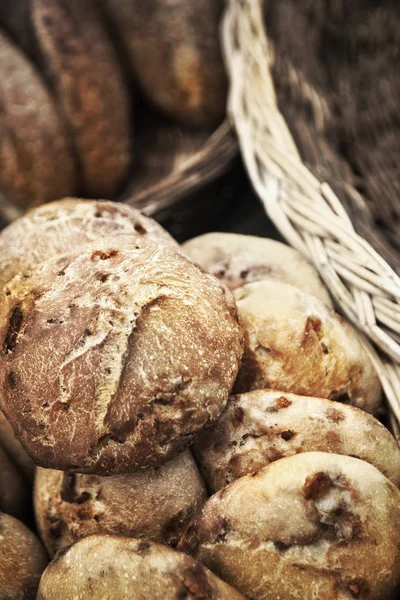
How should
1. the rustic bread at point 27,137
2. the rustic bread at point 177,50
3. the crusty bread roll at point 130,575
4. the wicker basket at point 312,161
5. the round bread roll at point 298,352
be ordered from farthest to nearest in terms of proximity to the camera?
the rustic bread at point 177,50 < the rustic bread at point 27,137 < the wicker basket at point 312,161 < the round bread roll at point 298,352 < the crusty bread roll at point 130,575

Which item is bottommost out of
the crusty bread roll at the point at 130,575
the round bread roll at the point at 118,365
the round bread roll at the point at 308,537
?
the round bread roll at the point at 308,537

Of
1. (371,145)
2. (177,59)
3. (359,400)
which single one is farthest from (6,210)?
(359,400)

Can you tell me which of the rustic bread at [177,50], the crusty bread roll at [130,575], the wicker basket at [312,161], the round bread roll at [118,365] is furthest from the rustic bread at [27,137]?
the crusty bread roll at [130,575]

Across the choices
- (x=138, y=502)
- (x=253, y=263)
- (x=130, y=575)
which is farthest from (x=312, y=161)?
(x=130, y=575)

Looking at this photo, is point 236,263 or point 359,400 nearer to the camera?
point 359,400

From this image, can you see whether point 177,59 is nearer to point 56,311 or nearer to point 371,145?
point 371,145

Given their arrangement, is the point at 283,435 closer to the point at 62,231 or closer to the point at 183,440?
the point at 183,440

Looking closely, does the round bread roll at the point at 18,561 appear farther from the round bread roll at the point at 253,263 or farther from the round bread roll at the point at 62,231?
the round bread roll at the point at 253,263
